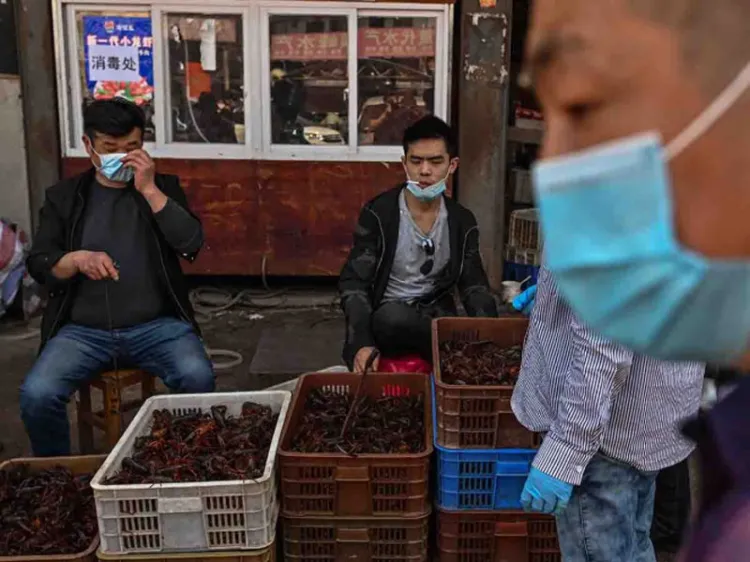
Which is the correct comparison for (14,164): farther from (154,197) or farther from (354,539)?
(354,539)

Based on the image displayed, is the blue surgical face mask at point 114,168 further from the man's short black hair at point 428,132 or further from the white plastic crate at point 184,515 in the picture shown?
the white plastic crate at point 184,515

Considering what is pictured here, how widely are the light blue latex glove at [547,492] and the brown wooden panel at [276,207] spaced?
4.71 meters

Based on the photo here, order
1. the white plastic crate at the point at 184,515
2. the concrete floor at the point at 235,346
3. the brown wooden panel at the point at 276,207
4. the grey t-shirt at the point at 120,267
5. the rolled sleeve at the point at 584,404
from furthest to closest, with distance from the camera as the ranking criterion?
the brown wooden panel at the point at 276,207 < the concrete floor at the point at 235,346 < the grey t-shirt at the point at 120,267 < the white plastic crate at the point at 184,515 < the rolled sleeve at the point at 584,404

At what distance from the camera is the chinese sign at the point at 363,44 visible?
6.52m

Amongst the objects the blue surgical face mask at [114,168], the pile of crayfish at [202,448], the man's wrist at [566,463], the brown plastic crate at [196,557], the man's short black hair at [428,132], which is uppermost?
the man's short black hair at [428,132]

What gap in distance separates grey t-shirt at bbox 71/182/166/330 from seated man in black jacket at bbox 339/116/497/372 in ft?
3.20

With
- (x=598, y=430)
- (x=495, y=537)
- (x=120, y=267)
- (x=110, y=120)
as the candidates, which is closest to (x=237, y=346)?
(x=120, y=267)

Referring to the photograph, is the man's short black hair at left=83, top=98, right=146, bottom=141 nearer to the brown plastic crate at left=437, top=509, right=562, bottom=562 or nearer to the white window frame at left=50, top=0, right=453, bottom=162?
the brown plastic crate at left=437, top=509, right=562, bottom=562

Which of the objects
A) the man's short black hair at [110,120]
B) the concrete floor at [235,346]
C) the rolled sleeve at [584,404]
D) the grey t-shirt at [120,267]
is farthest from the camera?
the concrete floor at [235,346]

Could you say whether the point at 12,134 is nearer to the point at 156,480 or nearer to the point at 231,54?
the point at 231,54

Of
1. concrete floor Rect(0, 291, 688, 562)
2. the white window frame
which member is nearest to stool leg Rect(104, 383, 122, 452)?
concrete floor Rect(0, 291, 688, 562)

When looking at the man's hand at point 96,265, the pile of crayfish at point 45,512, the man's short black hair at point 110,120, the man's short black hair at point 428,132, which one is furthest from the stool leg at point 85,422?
the man's short black hair at point 428,132

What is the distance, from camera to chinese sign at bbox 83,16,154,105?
648 cm

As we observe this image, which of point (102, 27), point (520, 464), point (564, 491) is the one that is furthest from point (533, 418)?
point (102, 27)
